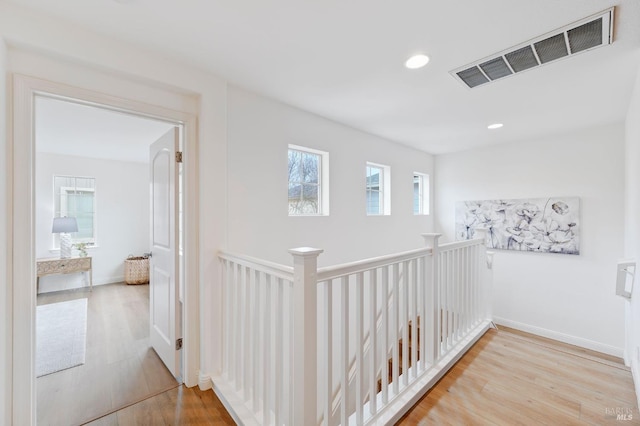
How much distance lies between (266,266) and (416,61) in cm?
172

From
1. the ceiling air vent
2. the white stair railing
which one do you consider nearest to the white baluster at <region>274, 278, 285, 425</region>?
the white stair railing

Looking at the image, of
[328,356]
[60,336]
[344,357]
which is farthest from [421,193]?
[60,336]

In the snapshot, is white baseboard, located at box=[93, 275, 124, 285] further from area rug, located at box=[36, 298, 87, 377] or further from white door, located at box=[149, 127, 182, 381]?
white door, located at box=[149, 127, 182, 381]

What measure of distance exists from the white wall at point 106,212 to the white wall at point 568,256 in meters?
6.33

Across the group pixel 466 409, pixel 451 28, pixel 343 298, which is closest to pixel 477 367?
pixel 466 409

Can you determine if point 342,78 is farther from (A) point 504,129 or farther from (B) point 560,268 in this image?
(B) point 560,268

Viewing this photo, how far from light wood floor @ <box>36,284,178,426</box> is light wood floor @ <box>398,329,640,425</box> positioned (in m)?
1.94

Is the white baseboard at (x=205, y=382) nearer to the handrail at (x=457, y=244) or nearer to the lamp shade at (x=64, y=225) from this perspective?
the handrail at (x=457, y=244)

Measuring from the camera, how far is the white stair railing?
4.14 feet

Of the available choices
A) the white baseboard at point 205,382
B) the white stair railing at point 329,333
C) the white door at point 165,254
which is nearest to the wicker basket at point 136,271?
the white door at point 165,254

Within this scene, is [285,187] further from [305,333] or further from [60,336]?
[60,336]

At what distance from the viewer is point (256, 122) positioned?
2434mm

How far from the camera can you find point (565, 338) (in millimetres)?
3490

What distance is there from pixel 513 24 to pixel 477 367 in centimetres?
249
